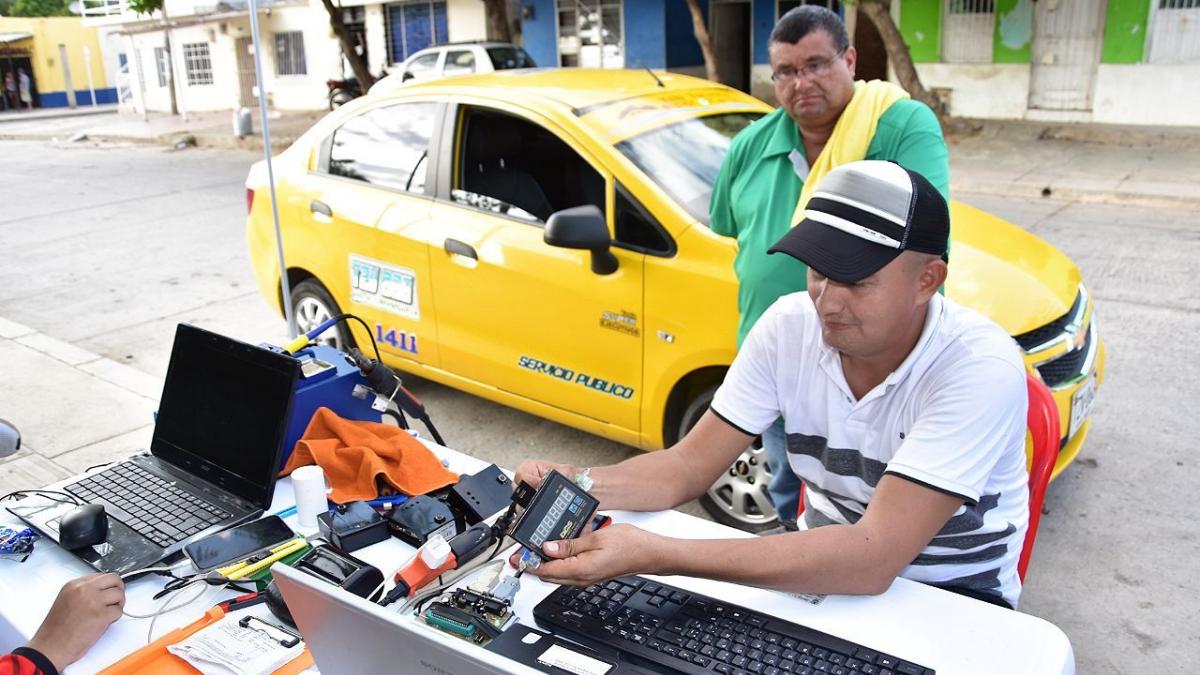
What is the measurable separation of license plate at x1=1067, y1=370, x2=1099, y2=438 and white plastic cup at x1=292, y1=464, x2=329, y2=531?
9.31 ft

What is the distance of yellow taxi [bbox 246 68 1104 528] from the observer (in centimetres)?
388

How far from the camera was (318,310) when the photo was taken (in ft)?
18.3

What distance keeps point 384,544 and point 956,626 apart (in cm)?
128

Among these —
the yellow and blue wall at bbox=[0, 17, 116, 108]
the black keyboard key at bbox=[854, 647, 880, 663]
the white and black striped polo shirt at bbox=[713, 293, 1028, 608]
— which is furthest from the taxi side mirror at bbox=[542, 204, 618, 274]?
the yellow and blue wall at bbox=[0, 17, 116, 108]

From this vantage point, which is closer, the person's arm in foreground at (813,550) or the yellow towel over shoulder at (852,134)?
the person's arm in foreground at (813,550)

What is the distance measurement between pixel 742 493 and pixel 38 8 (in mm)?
51372

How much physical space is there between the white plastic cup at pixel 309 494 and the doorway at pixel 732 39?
1825 cm

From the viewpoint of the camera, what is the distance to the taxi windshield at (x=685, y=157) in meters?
4.11

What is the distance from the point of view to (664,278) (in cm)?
393

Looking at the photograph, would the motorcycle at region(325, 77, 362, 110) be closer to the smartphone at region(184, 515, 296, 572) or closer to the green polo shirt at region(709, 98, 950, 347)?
the green polo shirt at region(709, 98, 950, 347)

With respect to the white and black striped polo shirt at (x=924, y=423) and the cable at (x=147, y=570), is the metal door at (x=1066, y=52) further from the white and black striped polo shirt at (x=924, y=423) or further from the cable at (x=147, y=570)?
the cable at (x=147, y=570)

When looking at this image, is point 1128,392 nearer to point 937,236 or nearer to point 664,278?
point 664,278

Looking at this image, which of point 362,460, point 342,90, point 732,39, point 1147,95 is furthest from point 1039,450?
point 342,90

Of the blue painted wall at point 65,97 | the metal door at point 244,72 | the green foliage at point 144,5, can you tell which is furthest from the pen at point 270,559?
the blue painted wall at point 65,97
